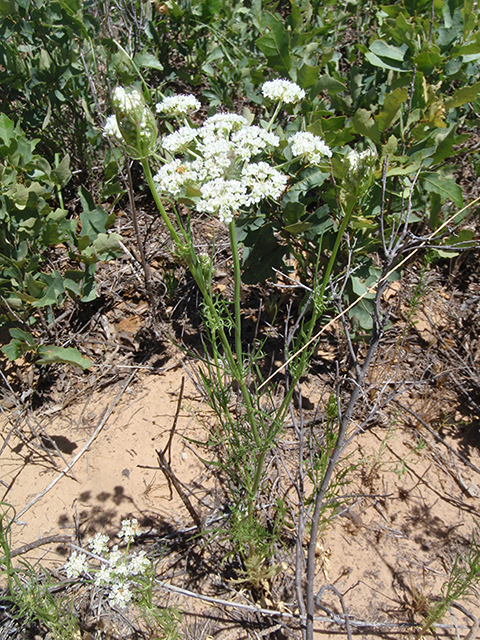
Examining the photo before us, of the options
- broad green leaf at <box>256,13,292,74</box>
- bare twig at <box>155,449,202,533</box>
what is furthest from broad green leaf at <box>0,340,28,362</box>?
broad green leaf at <box>256,13,292,74</box>

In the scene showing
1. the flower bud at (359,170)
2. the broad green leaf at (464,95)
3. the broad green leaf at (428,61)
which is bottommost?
the flower bud at (359,170)

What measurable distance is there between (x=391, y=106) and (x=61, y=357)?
2007mm

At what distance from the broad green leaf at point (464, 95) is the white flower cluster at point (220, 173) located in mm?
1261

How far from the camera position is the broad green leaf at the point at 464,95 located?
7.02ft

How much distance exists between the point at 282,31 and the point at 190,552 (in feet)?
8.52

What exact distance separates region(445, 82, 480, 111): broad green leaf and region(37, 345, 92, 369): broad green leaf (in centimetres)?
224

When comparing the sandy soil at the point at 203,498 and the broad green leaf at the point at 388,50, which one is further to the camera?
the broad green leaf at the point at 388,50

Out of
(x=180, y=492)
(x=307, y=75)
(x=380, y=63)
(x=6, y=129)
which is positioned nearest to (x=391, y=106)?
(x=307, y=75)

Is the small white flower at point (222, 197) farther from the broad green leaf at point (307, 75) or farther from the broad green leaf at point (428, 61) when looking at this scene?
the broad green leaf at point (428, 61)

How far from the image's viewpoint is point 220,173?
4.64ft

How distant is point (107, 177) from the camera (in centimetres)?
315

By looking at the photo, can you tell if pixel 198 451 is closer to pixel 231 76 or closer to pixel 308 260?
pixel 308 260

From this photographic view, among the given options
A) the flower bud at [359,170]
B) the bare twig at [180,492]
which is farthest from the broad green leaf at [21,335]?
the flower bud at [359,170]

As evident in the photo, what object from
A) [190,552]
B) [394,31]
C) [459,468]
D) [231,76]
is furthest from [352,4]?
[190,552]
